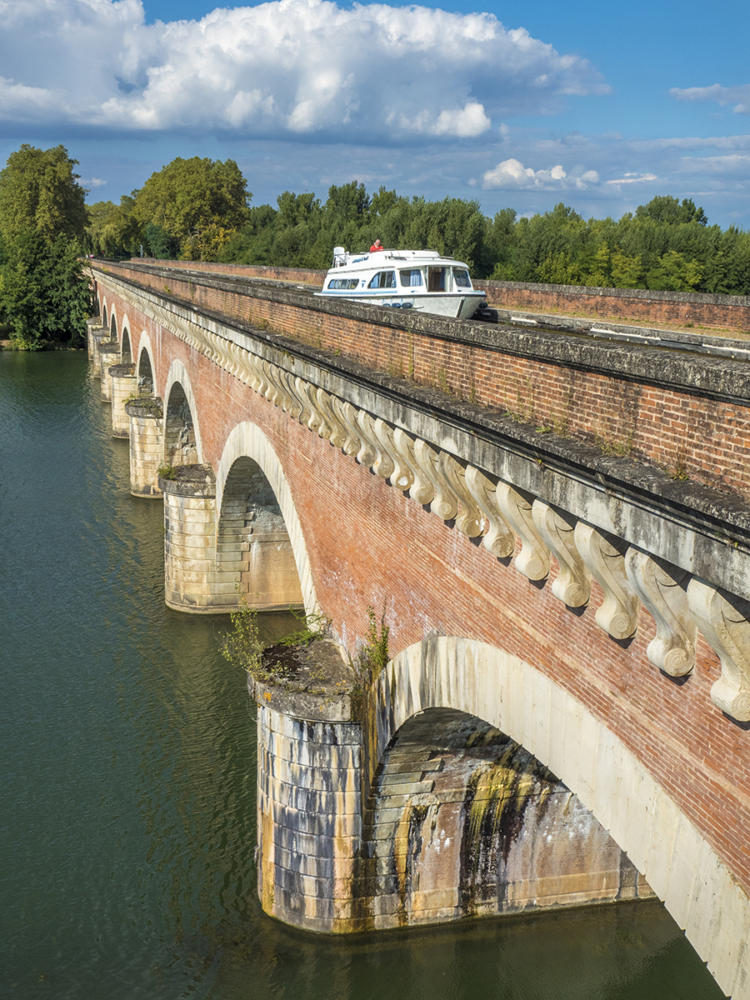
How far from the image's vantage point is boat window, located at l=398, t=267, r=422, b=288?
17.2 m

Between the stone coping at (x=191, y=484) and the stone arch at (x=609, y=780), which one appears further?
the stone coping at (x=191, y=484)

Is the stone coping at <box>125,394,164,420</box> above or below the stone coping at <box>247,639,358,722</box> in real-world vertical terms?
above

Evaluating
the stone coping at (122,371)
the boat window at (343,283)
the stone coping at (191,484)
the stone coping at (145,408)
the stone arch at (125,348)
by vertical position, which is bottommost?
the stone coping at (191,484)

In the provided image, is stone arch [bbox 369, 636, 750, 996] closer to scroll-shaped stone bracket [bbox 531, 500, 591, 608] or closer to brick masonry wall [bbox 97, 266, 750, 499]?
scroll-shaped stone bracket [bbox 531, 500, 591, 608]

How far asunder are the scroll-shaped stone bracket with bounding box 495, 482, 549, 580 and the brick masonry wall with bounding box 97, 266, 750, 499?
20.3 inches

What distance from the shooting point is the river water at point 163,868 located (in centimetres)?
1161

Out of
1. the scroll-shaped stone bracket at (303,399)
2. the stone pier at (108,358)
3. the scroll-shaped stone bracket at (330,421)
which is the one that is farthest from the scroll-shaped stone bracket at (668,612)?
the stone pier at (108,358)

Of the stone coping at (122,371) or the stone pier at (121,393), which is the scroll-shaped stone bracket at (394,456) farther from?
the stone coping at (122,371)

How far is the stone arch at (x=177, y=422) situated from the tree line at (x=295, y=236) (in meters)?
18.1

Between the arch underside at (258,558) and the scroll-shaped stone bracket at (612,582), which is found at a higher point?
the scroll-shaped stone bracket at (612,582)

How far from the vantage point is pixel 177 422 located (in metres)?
28.8

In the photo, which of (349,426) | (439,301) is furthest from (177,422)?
(349,426)

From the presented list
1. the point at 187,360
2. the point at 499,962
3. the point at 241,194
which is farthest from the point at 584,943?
the point at 241,194

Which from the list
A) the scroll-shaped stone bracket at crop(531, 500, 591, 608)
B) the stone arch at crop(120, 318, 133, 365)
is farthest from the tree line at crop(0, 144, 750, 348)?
the scroll-shaped stone bracket at crop(531, 500, 591, 608)
